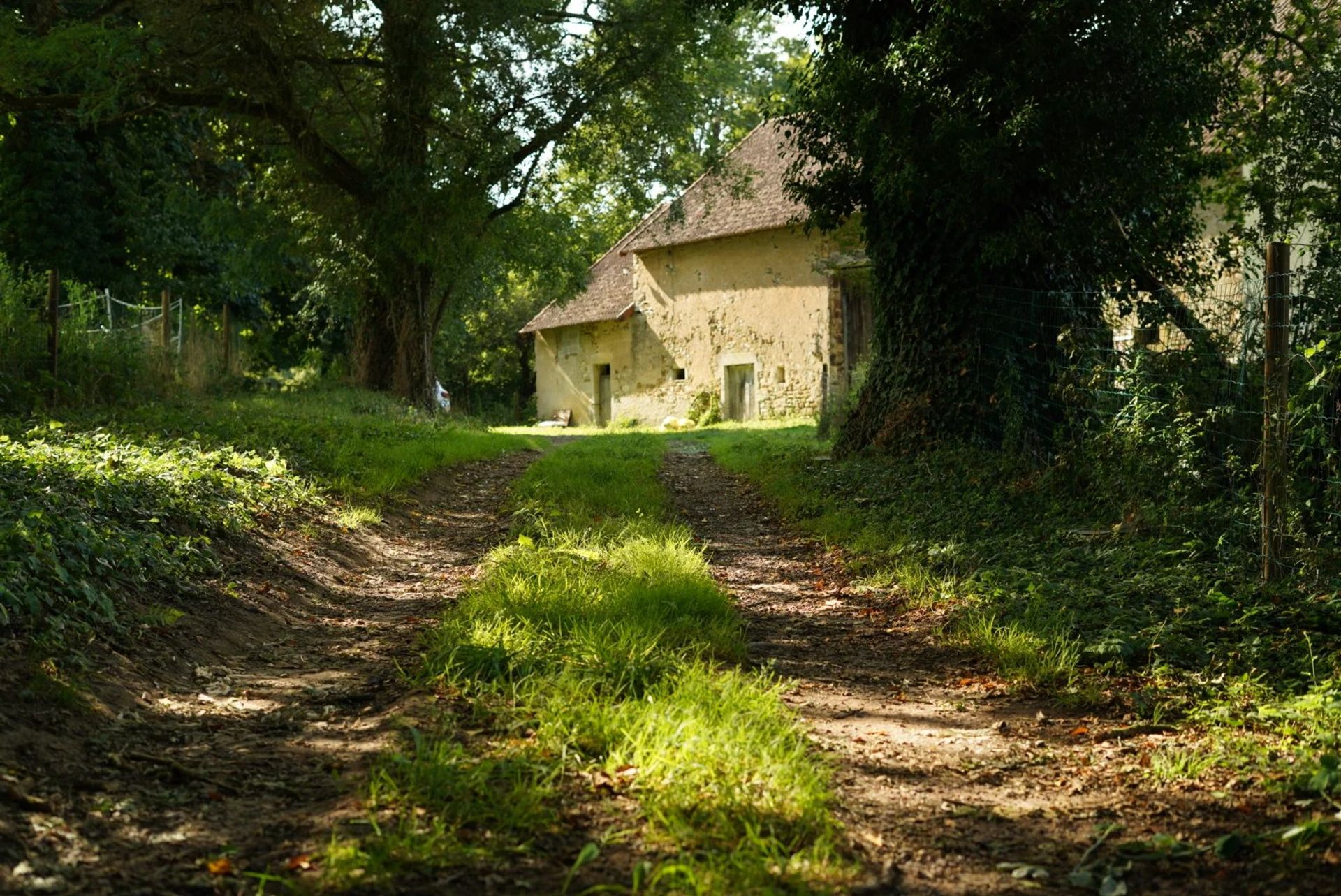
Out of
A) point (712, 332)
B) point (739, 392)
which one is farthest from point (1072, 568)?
point (712, 332)

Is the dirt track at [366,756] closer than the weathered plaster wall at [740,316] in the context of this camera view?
Yes

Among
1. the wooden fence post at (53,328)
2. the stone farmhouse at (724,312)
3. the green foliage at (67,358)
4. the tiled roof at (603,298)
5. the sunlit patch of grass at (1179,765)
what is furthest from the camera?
the tiled roof at (603,298)

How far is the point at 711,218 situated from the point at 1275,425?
74.6 feet

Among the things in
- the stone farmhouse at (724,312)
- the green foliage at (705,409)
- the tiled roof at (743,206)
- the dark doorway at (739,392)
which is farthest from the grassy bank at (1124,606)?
the green foliage at (705,409)

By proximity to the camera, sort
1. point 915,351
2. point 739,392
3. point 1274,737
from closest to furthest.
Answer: point 1274,737
point 915,351
point 739,392

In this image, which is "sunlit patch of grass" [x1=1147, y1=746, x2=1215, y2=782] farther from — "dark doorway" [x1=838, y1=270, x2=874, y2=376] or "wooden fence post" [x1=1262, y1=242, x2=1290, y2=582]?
"dark doorway" [x1=838, y1=270, x2=874, y2=376]

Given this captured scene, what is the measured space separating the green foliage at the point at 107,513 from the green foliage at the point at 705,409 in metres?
19.3

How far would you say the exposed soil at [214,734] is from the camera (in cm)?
301

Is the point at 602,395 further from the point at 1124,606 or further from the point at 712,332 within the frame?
the point at 1124,606

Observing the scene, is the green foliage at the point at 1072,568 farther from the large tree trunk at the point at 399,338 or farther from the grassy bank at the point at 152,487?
the large tree trunk at the point at 399,338

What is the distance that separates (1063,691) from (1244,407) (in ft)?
9.71

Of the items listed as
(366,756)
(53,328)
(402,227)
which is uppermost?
(402,227)

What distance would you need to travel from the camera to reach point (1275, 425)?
582 cm

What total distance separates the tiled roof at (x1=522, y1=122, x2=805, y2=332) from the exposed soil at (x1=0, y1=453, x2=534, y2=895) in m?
16.7
